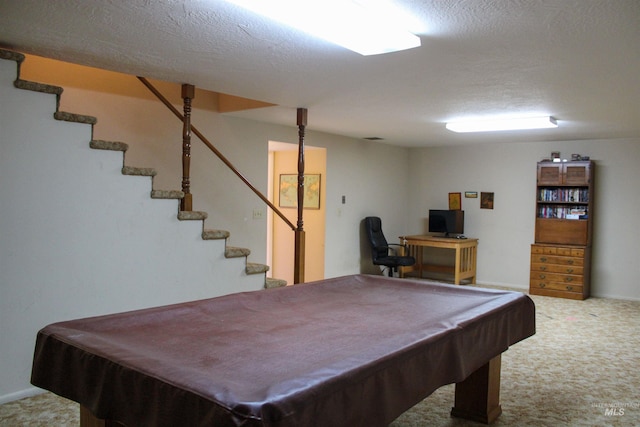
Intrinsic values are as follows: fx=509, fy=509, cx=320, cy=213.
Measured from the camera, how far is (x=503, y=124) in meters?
6.04

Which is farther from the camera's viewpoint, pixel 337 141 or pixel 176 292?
pixel 337 141

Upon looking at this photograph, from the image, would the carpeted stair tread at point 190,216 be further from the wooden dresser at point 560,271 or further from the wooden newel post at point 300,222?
the wooden dresser at point 560,271

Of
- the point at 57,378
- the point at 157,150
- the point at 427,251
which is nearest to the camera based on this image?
the point at 57,378

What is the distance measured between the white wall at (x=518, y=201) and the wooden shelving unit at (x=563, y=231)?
10.8 inches

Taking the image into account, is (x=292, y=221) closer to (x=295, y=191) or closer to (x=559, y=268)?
(x=295, y=191)

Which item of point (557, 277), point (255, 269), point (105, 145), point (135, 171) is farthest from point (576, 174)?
point (105, 145)

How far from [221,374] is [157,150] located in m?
3.88

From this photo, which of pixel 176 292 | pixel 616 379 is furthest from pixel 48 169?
pixel 616 379

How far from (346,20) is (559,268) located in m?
5.86

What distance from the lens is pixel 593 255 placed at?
7.48m

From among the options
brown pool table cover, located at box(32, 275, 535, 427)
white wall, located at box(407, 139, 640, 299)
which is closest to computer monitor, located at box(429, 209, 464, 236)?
white wall, located at box(407, 139, 640, 299)

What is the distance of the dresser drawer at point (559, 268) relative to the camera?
7051 millimetres

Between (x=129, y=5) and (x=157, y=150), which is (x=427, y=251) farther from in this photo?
(x=129, y=5)

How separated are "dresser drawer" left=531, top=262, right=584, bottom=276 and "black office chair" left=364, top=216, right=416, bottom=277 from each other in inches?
69.0
